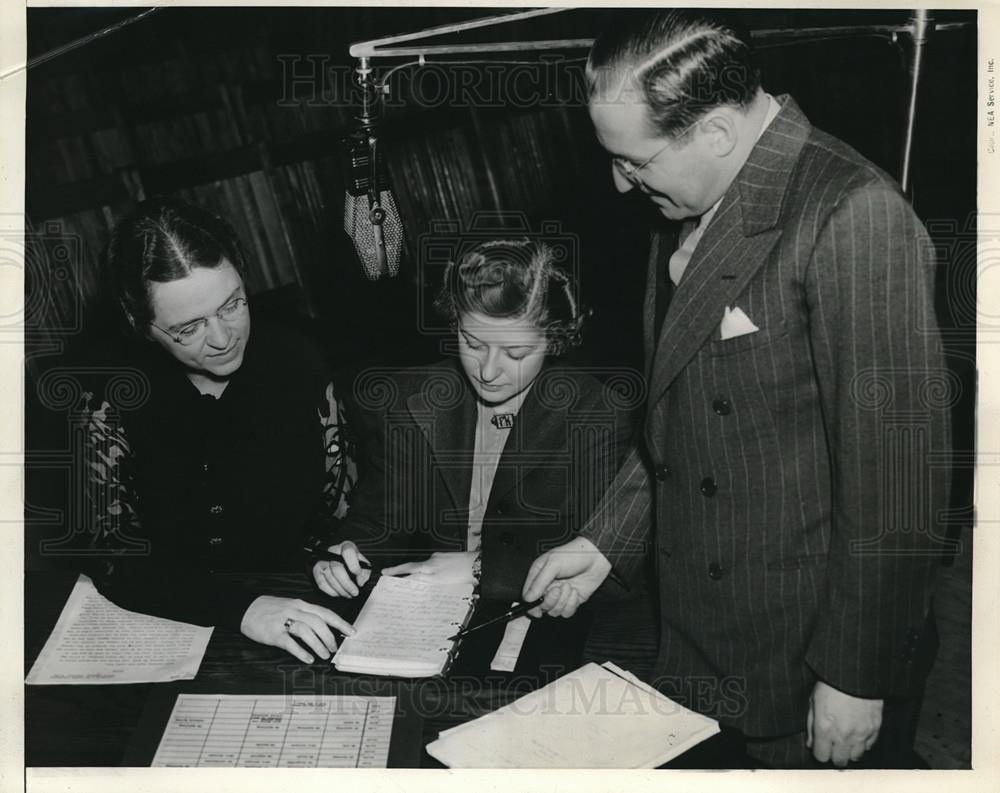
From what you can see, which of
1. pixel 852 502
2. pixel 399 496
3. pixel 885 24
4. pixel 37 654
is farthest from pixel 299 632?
pixel 885 24

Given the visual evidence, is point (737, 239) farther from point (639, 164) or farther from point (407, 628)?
point (407, 628)

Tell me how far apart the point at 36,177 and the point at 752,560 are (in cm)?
149

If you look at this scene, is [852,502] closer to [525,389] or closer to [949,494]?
[949,494]

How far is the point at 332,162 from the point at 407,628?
88cm

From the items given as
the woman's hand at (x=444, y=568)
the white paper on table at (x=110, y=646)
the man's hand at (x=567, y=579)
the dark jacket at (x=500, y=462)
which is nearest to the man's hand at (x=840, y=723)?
the man's hand at (x=567, y=579)

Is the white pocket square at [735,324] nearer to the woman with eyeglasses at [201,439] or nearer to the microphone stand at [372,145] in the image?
the microphone stand at [372,145]

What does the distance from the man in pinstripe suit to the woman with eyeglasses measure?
71 centimetres

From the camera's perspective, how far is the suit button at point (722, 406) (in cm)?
155

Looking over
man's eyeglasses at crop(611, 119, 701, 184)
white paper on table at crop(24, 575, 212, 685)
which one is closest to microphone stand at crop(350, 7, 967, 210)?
man's eyeglasses at crop(611, 119, 701, 184)

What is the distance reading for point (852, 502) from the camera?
1.46m

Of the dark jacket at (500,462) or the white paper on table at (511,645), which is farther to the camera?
the dark jacket at (500,462)

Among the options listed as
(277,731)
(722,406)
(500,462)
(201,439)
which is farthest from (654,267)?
(277,731)

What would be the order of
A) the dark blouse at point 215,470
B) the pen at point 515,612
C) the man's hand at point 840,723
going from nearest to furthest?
the man's hand at point 840,723 < the pen at point 515,612 < the dark blouse at point 215,470

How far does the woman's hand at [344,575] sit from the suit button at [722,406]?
758 mm
